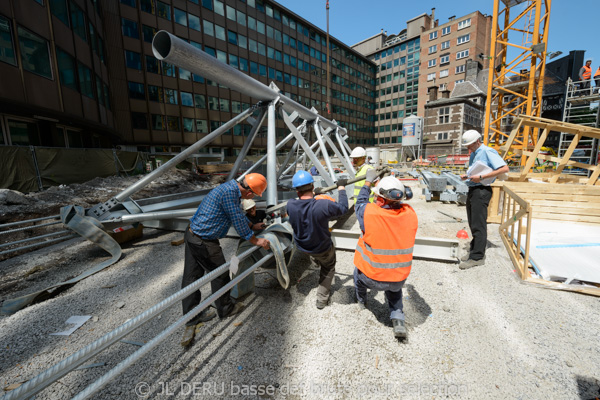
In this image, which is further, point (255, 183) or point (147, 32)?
point (147, 32)

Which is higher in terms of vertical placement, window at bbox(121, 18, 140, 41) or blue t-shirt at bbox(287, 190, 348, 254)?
window at bbox(121, 18, 140, 41)

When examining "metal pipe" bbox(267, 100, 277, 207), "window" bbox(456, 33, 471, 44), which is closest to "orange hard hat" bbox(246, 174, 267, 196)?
"metal pipe" bbox(267, 100, 277, 207)

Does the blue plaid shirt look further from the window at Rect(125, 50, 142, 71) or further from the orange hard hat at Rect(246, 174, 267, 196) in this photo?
the window at Rect(125, 50, 142, 71)

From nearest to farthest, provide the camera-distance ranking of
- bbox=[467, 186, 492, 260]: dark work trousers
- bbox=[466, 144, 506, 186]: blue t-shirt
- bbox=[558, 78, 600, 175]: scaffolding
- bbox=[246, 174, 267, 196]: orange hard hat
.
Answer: bbox=[246, 174, 267, 196]: orange hard hat, bbox=[466, 144, 506, 186]: blue t-shirt, bbox=[467, 186, 492, 260]: dark work trousers, bbox=[558, 78, 600, 175]: scaffolding

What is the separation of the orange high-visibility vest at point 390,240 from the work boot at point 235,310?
5.34 ft

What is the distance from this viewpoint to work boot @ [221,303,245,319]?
282 cm

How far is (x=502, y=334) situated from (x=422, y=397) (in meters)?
1.24

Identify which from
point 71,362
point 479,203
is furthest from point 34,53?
point 479,203

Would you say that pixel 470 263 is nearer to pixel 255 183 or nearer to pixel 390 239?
pixel 390 239

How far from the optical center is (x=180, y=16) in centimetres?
2467

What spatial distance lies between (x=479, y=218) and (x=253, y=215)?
11.5ft

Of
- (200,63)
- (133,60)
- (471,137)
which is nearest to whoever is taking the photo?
(200,63)

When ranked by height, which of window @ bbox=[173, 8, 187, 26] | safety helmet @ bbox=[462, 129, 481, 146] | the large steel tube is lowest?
safety helmet @ bbox=[462, 129, 481, 146]

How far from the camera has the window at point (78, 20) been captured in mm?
12055
